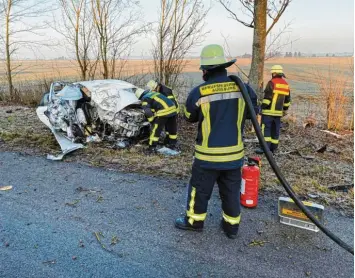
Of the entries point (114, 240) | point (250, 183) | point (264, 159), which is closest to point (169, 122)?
point (264, 159)

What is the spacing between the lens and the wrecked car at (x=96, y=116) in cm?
659

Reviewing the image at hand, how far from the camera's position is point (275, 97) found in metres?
6.42

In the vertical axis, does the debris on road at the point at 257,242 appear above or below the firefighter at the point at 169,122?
below

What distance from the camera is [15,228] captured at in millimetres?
3490

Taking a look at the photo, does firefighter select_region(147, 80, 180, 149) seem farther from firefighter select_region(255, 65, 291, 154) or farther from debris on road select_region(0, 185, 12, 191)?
debris on road select_region(0, 185, 12, 191)

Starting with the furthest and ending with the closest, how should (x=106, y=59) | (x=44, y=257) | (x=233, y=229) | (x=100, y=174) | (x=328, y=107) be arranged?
(x=106, y=59)
(x=328, y=107)
(x=100, y=174)
(x=233, y=229)
(x=44, y=257)

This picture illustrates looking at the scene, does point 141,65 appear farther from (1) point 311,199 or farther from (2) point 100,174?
(1) point 311,199

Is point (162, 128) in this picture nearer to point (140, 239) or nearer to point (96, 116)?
point (96, 116)

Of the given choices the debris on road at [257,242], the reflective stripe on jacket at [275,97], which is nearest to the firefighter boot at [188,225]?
the debris on road at [257,242]

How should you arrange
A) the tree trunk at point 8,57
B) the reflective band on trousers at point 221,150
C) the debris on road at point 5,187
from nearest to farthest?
the reflective band on trousers at point 221,150 < the debris on road at point 5,187 < the tree trunk at point 8,57

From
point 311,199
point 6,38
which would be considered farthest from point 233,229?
point 6,38

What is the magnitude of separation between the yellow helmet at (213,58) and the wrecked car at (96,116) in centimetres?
369

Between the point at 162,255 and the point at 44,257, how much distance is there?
1099 millimetres

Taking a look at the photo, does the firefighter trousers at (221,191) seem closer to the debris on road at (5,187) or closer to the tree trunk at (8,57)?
the debris on road at (5,187)
